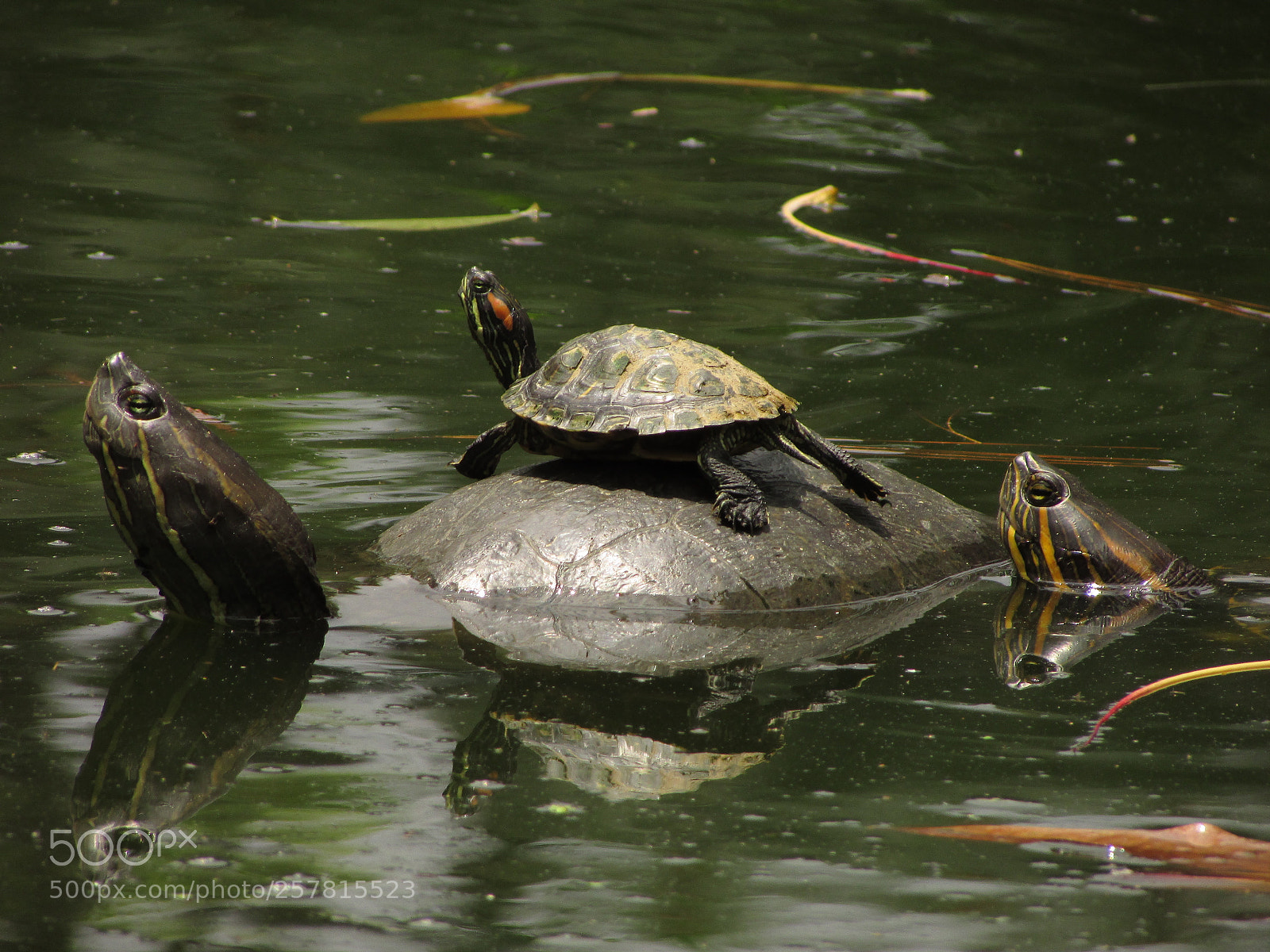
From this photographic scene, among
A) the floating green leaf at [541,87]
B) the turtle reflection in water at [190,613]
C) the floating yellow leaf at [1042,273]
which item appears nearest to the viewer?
the turtle reflection in water at [190,613]

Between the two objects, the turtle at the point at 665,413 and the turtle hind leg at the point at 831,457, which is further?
the turtle hind leg at the point at 831,457

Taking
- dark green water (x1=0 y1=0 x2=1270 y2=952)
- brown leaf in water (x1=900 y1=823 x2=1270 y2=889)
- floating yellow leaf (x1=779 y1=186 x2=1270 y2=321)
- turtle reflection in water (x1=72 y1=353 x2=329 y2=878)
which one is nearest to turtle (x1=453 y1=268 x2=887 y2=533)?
dark green water (x1=0 y1=0 x2=1270 y2=952)

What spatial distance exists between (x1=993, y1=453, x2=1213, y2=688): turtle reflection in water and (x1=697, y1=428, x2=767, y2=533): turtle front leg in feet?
2.89

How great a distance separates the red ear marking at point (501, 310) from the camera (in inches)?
169

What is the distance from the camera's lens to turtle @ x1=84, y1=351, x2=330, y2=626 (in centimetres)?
326

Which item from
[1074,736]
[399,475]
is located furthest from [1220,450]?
[399,475]

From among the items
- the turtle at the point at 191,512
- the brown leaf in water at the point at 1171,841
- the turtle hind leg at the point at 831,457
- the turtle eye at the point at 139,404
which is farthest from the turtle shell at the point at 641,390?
the brown leaf in water at the point at 1171,841

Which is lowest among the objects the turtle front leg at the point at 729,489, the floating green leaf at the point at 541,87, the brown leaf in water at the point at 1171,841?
the brown leaf in water at the point at 1171,841

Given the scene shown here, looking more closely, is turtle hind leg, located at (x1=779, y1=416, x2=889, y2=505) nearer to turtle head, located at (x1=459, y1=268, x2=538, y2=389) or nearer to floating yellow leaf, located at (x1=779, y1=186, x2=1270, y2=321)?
turtle head, located at (x1=459, y1=268, x2=538, y2=389)

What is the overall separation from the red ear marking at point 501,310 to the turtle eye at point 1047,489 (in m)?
1.74

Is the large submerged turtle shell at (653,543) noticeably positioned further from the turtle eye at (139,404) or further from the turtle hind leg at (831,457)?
the turtle eye at (139,404)

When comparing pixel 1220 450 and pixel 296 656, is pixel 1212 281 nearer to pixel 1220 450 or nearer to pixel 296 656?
pixel 1220 450

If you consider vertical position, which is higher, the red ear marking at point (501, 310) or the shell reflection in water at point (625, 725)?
the red ear marking at point (501, 310)

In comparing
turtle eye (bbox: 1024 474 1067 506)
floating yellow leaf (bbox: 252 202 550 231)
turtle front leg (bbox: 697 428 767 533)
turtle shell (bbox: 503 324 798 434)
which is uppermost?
turtle shell (bbox: 503 324 798 434)
